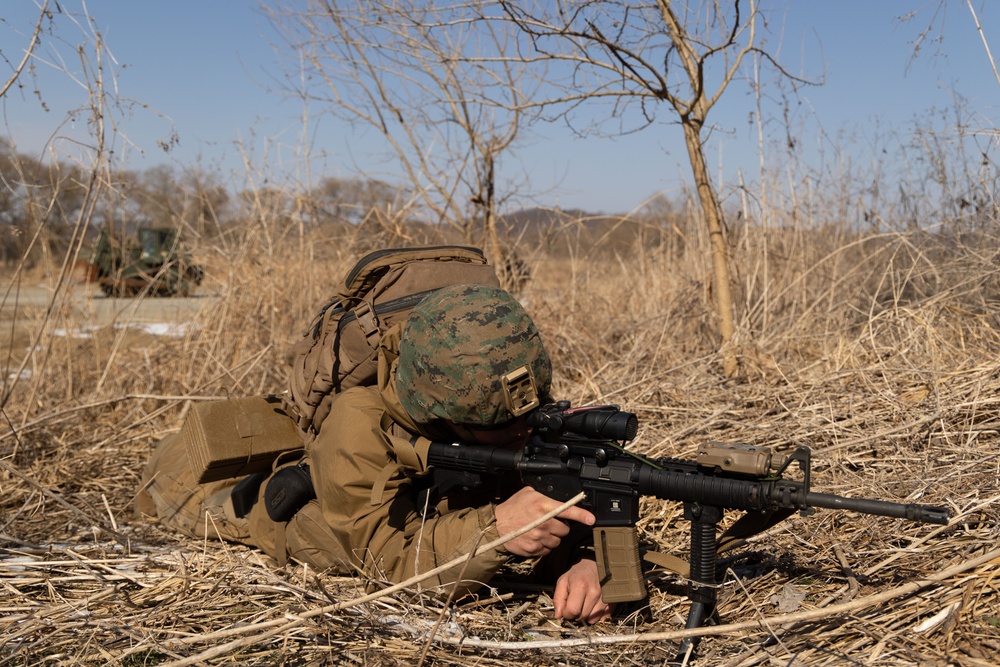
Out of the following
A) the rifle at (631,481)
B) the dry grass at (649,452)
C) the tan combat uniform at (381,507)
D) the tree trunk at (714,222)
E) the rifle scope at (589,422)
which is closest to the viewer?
the rifle at (631,481)

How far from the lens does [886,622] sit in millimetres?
2023

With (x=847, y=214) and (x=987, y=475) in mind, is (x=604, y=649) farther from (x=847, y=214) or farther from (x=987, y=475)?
(x=847, y=214)

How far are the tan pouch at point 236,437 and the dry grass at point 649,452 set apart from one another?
0.34 metres

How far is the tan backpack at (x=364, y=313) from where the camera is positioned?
2842mm

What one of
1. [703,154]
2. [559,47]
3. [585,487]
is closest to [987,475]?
[585,487]

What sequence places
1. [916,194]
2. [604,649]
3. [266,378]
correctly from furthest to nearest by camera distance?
[916,194], [266,378], [604,649]

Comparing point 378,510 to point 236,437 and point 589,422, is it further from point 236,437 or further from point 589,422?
point 236,437

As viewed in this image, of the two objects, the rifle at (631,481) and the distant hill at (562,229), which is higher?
the distant hill at (562,229)

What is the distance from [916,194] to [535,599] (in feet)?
16.1

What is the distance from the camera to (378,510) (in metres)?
2.61

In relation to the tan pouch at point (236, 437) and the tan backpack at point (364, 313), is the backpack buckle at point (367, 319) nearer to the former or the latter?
the tan backpack at point (364, 313)

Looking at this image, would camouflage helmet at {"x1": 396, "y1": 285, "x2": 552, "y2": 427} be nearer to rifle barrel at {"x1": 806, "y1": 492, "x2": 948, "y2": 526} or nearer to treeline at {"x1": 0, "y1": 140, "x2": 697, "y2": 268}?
rifle barrel at {"x1": 806, "y1": 492, "x2": 948, "y2": 526}

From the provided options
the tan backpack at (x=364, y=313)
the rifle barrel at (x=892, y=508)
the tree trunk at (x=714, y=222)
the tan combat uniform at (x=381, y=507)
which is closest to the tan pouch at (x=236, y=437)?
the tan backpack at (x=364, y=313)

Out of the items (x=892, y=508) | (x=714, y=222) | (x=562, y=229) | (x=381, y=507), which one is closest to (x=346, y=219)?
(x=562, y=229)
